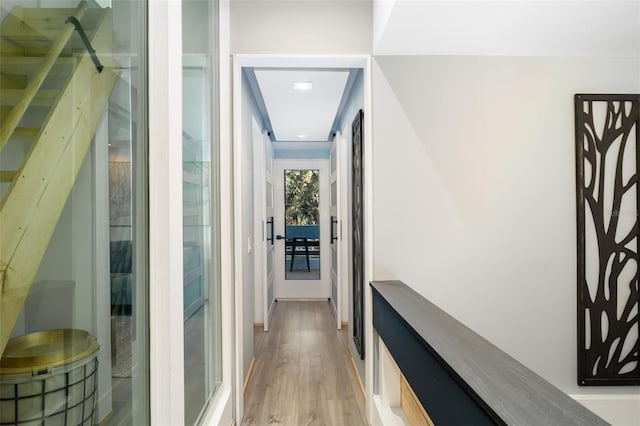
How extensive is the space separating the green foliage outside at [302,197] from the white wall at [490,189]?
3071 mm

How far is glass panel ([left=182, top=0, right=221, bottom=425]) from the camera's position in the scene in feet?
4.57

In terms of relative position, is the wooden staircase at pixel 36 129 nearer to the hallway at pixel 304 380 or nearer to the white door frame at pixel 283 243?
the hallway at pixel 304 380

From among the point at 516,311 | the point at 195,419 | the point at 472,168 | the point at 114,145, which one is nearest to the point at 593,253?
the point at 516,311

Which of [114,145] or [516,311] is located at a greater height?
[114,145]

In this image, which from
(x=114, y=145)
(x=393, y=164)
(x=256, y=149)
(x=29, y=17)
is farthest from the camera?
(x=256, y=149)

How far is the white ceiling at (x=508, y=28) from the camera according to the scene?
1.60 meters

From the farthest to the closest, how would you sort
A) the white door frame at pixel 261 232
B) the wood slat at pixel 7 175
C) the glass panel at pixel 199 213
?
the white door frame at pixel 261 232 < the glass panel at pixel 199 213 < the wood slat at pixel 7 175

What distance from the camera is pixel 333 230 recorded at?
15.0 ft

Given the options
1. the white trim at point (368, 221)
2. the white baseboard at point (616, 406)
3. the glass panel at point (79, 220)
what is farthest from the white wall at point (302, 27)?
the white baseboard at point (616, 406)

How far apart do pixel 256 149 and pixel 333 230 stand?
1.58m

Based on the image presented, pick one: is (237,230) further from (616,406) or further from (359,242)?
(616,406)

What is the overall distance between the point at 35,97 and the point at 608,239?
9.15ft

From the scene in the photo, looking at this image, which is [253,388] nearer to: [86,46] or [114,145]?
[114,145]

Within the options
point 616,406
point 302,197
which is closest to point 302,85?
point 302,197
